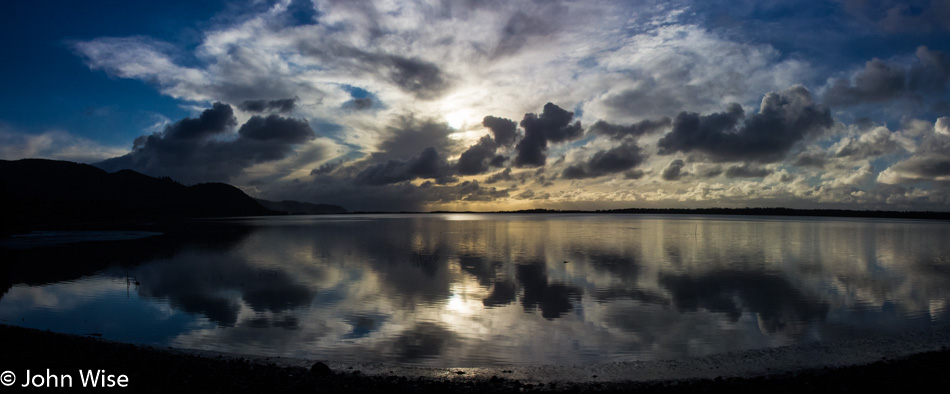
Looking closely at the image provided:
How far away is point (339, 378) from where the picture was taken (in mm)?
12258

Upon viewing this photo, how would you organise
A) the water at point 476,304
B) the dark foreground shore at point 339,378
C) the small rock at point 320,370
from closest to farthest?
the dark foreground shore at point 339,378, the small rock at point 320,370, the water at point 476,304

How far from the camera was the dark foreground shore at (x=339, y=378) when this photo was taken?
428 inches

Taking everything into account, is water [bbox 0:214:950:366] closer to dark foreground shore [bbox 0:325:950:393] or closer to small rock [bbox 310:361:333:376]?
small rock [bbox 310:361:333:376]

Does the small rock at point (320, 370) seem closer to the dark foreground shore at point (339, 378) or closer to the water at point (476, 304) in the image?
the dark foreground shore at point (339, 378)

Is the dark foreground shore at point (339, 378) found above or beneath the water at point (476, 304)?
above

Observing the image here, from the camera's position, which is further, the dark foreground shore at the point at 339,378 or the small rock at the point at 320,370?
the small rock at the point at 320,370

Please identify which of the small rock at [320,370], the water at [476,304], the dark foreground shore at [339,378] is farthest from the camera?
the water at [476,304]

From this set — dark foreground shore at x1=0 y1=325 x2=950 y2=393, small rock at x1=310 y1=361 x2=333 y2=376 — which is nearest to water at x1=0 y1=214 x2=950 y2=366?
small rock at x1=310 y1=361 x2=333 y2=376

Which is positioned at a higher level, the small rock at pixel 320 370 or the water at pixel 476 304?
the small rock at pixel 320 370

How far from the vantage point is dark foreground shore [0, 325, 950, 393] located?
1087 centimetres

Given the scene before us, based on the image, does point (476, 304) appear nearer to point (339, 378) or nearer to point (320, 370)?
point (320, 370)

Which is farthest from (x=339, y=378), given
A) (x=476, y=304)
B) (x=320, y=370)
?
(x=476, y=304)

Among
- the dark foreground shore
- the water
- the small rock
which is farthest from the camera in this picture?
the water

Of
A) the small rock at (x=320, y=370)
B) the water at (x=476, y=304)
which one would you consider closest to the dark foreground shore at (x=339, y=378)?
the small rock at (x=320, y=370)
